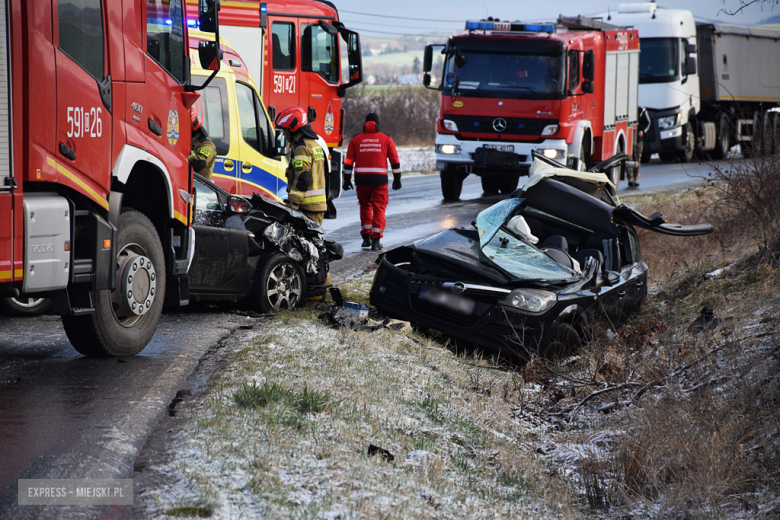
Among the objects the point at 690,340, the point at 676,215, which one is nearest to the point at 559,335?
the point at 690,340

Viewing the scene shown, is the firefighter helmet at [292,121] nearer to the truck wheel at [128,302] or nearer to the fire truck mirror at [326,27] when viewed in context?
the truck wheel at [128,302]

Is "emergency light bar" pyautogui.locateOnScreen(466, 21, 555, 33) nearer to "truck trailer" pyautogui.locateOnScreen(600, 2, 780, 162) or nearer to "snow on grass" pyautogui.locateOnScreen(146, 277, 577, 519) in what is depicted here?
"truck trailer" pyautogui.locateOnScreen(600, 2, 780, 162)

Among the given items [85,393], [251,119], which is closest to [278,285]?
[85,393]

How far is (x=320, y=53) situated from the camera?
15.4 meters

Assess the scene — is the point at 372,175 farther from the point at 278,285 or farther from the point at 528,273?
the point at 528,273

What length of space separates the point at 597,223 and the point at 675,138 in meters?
16.6

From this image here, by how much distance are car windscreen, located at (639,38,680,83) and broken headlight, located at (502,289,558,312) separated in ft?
58.3

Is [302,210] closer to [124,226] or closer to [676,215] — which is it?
[124,226]

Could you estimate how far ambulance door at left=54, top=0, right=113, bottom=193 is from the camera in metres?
4.21

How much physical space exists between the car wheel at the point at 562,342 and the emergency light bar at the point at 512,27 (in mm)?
9462

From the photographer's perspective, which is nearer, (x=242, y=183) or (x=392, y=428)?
(x=392, y=428)

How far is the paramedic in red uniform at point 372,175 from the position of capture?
35.9 feet

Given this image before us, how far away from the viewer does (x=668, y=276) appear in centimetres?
986

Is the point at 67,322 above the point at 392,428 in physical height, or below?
above
